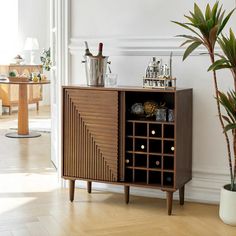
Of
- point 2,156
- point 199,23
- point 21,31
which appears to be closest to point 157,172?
point 199,23

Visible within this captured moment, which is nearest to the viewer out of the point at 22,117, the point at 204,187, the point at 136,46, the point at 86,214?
the point at 86,214

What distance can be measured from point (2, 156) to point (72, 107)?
2111 millimetres

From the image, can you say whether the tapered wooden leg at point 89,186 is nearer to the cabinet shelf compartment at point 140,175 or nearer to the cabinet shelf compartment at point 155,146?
the cabinet shelf compartment at point 140,175

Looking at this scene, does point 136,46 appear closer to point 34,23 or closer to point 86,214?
point 86,214

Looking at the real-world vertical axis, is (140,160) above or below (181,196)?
above

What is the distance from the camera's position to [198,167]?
4.09 metres

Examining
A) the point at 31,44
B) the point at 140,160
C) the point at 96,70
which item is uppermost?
the point at 31,44

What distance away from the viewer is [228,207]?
3.50 m

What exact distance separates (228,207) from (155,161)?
0.66 meters

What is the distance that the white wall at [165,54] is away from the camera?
4.01 meters

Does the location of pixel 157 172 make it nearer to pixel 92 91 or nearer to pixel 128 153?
pixel 128 153

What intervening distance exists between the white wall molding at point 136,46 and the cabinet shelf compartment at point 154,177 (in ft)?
3.10

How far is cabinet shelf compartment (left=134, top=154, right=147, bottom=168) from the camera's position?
387 centimetres

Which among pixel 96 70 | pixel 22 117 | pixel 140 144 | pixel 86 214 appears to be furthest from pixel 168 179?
pixel 22 117
